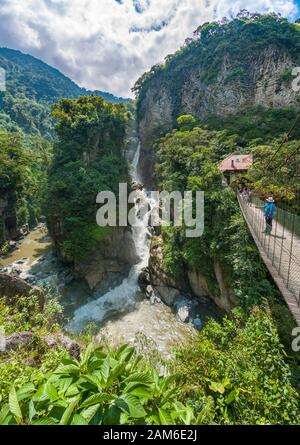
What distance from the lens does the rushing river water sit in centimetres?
1028

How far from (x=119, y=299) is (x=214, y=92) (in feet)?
91.3

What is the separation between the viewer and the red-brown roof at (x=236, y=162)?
14.6m

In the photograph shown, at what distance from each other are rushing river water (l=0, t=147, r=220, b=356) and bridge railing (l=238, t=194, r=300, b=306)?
457 cm

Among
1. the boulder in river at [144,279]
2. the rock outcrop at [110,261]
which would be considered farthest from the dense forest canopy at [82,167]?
the boulder in river at [144,279]

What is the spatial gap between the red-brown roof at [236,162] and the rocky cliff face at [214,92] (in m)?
13.0

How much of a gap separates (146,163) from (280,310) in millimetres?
28006

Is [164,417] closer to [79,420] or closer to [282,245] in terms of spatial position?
[79,420]

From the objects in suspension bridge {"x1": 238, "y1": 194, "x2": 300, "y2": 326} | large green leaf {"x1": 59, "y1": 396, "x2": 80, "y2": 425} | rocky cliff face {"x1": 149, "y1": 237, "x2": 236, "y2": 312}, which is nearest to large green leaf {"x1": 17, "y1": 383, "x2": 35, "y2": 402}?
large green leaf {"x1": 59, "y1": 396, "x2": 80, "y2": 425}

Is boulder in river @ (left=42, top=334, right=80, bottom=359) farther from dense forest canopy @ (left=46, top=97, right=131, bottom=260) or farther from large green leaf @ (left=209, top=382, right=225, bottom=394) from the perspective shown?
dense forest canopy @ (left=46, top=97, right=131, bottom=260)

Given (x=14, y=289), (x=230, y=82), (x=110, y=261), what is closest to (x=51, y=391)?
(x=14, y=289)

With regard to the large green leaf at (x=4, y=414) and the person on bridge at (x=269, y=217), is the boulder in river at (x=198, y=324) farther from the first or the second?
the large green leaf at (x=4, y=414)

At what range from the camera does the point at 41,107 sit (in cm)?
6106

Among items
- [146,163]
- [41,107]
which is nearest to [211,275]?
[146,163]

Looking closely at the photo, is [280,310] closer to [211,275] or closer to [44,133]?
[211,275]
